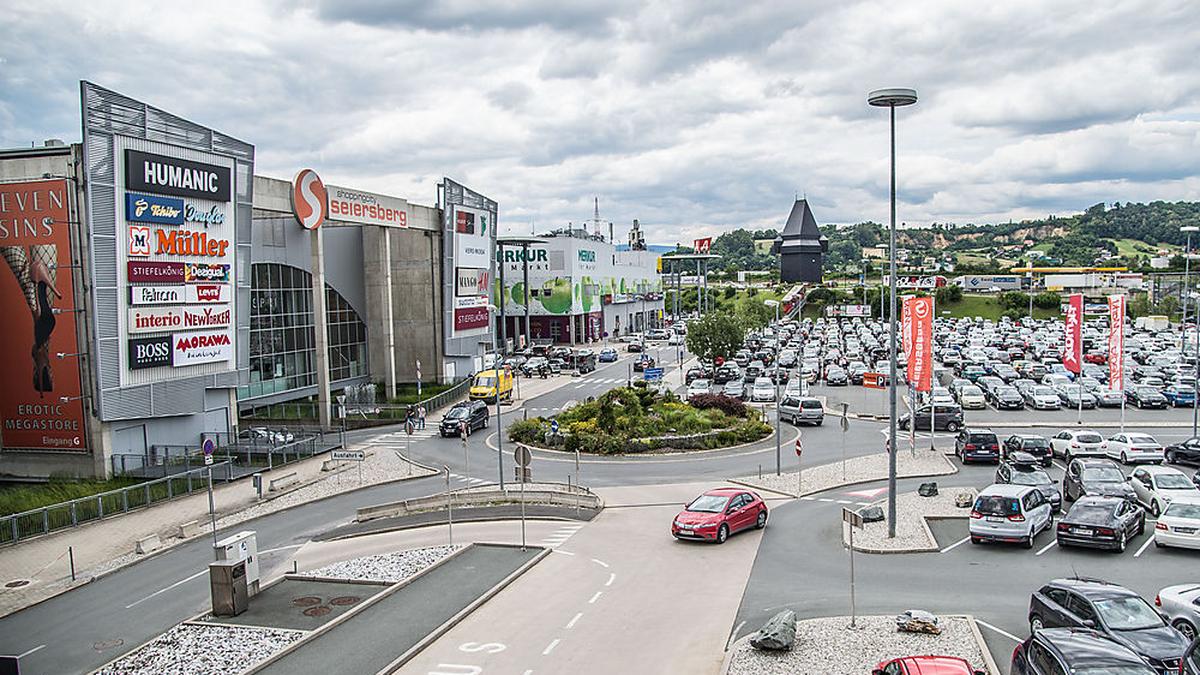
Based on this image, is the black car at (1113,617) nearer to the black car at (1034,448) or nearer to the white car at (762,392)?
the black car at (1034,448)

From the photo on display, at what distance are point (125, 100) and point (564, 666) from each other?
2737cm

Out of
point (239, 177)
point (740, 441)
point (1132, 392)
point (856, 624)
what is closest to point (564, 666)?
point (856, 624)

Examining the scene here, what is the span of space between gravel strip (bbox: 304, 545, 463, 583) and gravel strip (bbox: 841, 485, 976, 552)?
33.4 feet

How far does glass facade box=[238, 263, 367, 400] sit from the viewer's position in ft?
163

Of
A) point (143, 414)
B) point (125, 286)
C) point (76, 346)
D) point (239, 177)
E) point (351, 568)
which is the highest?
point (239, 177)

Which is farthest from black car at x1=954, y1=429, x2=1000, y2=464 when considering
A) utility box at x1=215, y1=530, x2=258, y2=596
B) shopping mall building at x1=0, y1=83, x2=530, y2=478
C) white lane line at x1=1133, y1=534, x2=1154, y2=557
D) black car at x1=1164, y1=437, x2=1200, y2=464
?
shopping mall building at x1=0, y1=83, x2=530, y2=478

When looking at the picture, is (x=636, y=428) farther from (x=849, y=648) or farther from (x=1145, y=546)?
(x=849, y=648)

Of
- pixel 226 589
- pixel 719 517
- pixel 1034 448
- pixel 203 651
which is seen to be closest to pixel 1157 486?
pixel 1034 448

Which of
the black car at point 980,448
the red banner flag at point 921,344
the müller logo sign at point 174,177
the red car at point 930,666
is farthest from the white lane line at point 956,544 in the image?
the müller logo sign at point 174,177

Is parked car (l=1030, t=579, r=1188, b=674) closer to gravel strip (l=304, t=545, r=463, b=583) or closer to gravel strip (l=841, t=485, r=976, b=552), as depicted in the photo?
gravel strip (l=841, t=485, r=976, b=552)

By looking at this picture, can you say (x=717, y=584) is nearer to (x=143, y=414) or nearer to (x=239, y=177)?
(x=143, y=414)

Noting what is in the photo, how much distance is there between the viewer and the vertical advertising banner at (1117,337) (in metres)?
38.6

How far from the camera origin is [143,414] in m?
33.7

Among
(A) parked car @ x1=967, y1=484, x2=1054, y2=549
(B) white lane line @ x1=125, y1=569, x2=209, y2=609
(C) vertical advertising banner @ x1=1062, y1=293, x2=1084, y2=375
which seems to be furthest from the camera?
(C) vertical advertising banner @ x1=1062, y1=293, x2=1084, y2=375
